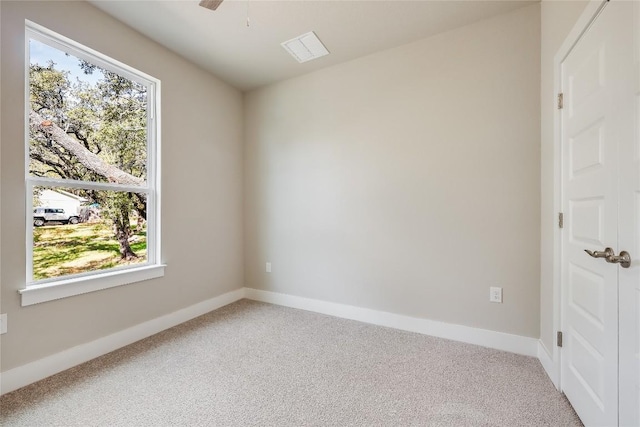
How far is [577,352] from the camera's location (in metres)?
1.49

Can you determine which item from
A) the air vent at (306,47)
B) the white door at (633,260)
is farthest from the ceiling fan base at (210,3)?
the white door at (633,260)

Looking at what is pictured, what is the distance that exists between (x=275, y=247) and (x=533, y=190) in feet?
8.74

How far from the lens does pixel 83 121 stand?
85.8 inches

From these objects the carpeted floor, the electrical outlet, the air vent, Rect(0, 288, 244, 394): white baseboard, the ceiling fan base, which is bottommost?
the carpeted floor

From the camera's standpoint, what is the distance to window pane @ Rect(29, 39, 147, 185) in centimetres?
193

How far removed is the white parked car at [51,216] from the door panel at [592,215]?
3.33 m

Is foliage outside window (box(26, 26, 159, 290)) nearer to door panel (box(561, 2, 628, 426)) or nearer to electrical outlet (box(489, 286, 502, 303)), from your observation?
electrical outlet (box(489, 286, 502, 303))

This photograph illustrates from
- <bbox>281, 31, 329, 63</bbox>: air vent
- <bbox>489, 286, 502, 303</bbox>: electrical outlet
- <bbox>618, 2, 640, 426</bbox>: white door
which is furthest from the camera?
<bbox>281, 31, 329, 63</bbox>: air vent

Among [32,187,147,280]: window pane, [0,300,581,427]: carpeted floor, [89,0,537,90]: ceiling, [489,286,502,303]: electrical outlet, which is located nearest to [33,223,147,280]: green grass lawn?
[32,187,147,280]: window pane

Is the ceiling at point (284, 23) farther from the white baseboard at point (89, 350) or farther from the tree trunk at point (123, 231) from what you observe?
the white baseboard at point (89, 350)

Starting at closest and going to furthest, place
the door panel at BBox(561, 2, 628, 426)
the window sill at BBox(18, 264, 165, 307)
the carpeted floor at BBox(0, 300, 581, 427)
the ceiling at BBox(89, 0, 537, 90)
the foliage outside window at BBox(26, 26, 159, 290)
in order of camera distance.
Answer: the door panel at BBox(561, 2, 628, 426), the carpeted floor at BBox(0, 300, 581, 427), the window sill at BBox(18, 264, 165, 307), the foliage outside window at BBox(26, 26, 159, 290), the ceiling at BBox(89, 0, 537, 90)

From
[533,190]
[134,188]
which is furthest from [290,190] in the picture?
[533,190]

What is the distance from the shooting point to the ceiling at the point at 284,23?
2119 millimetres

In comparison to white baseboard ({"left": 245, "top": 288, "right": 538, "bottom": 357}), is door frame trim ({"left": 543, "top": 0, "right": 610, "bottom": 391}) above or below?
above
